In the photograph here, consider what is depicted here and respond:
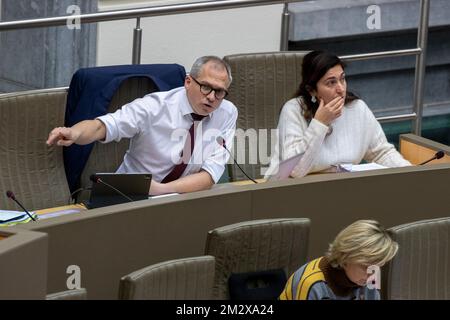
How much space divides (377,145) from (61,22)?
1.54 m

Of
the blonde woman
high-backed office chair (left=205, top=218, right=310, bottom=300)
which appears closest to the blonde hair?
the blonde woman

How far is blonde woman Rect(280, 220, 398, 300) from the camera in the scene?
179 inches

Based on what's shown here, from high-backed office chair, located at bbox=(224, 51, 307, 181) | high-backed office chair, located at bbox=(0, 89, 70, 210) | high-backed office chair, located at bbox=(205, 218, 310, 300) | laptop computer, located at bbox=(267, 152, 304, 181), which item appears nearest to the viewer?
high-backed office chair, located at bbox=(205, 218, 310, 300)

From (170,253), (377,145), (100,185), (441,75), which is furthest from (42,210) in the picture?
(441,75)

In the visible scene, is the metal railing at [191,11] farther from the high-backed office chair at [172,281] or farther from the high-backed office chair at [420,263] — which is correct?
the high-backed office chair at [172,281]

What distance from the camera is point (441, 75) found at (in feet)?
31.3

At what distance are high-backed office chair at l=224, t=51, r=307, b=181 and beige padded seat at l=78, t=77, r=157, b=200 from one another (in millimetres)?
527

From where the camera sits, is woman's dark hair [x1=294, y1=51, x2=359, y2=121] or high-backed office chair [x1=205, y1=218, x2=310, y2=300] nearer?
high-backed office chair [x1=205, y1=218, x2=310, y2=300]

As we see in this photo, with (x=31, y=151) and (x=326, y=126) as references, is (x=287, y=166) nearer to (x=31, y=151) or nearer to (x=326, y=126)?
(x=326, y=126)

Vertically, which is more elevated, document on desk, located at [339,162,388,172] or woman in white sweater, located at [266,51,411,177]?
woman in white sweater, located at [266,51,411,177]

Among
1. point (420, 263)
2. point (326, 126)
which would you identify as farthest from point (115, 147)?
point (420, 263)

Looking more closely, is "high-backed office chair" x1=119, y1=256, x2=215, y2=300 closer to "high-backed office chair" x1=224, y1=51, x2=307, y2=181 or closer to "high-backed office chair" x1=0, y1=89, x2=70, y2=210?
"high-backed office chair" x1=0, y1=89, x2=70, y2=210

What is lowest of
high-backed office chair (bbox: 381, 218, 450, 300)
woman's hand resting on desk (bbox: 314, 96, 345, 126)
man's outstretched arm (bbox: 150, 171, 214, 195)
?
high-backed office chair (bbox: 381, 218, 450, 300)
